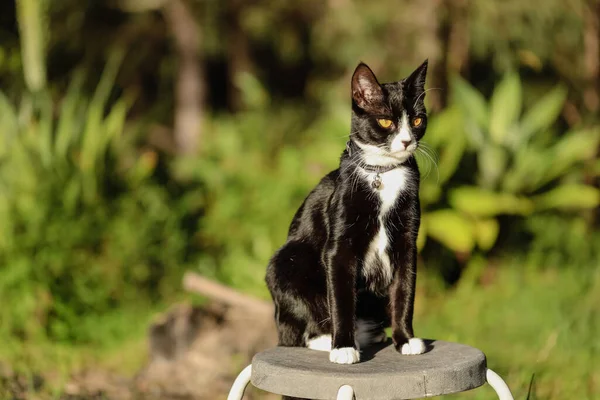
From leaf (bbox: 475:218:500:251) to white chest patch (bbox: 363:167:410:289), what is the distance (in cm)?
276

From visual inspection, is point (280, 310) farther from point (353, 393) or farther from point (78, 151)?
point (78, 151)

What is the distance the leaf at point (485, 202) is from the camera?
4891 millimetres

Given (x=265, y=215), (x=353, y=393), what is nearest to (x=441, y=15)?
(x=265, y=215)

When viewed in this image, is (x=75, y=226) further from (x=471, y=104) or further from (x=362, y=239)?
(x=362, y=239)

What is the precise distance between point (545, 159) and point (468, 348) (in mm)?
3158

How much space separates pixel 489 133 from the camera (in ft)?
17.7

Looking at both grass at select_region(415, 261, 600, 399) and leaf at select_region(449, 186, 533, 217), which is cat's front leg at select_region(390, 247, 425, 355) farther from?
leaf at select_region(449, 186, 533, 217)

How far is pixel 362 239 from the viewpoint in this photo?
2.24 meters

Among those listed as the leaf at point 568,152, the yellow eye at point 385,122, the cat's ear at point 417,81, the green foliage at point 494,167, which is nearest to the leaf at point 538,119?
the green foliage at point 494,167

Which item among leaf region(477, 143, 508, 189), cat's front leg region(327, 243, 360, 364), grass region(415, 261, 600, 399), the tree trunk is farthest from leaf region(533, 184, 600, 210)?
the tree trunk

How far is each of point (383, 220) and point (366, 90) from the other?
40cm

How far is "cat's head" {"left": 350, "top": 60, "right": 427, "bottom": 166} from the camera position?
2191mm

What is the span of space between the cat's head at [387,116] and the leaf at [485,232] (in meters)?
2.80

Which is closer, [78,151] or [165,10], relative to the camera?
[78,151]
